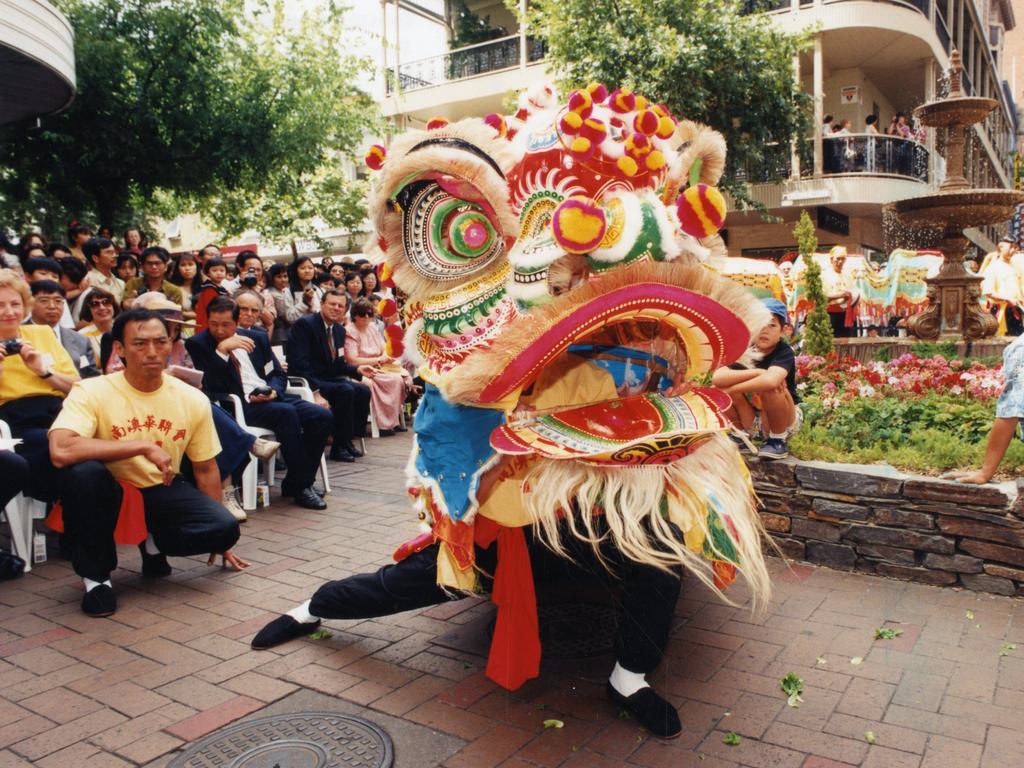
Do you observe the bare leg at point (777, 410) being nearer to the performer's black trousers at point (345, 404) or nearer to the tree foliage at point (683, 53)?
the performer's black trousers at point (345, 404)

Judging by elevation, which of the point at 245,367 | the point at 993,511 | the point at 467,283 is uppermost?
the point at 467,283

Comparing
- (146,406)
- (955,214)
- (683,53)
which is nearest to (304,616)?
(146,406)

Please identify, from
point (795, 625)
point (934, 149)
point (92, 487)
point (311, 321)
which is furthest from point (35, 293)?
point (934, 149)

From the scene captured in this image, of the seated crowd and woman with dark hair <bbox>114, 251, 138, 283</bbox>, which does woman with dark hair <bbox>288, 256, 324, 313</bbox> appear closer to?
the seated crowd

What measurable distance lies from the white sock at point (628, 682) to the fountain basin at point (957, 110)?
371 inches

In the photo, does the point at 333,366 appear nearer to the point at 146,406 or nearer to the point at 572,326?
the point at 146,406

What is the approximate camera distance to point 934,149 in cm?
2244

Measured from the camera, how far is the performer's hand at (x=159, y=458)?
3.95 metres

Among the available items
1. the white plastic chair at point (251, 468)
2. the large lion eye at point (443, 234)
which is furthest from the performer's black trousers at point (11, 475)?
the large lion eye at point (443, 234)

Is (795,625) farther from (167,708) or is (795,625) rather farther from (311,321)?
(311,321)

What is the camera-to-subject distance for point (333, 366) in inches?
311

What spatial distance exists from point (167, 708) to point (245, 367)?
12.4 ft

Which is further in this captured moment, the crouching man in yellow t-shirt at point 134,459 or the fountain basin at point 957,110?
the fountain basin at point 957,110

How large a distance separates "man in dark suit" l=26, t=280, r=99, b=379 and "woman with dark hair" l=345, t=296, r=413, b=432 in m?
3.16
